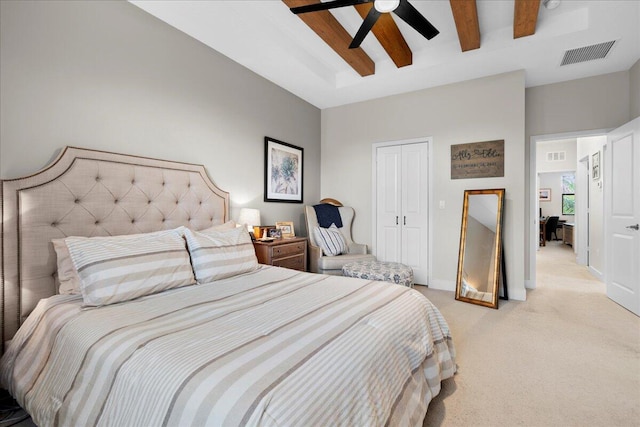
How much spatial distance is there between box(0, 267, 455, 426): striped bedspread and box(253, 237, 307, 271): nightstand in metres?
1.24

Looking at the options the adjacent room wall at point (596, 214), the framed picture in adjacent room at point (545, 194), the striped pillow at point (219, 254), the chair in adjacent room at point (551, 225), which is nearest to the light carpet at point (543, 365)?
the adjacent room wall at point (596, 214)

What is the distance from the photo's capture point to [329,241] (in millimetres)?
3965

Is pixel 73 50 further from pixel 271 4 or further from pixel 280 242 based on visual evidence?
pixel 280 242

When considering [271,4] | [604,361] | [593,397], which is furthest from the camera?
[271,4]

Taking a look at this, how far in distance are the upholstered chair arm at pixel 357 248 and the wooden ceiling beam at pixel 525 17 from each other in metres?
2.92

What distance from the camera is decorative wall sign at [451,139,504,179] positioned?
3.62m

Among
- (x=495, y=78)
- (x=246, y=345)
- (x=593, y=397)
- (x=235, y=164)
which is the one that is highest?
(x=495, y=78)

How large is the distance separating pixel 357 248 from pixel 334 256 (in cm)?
54

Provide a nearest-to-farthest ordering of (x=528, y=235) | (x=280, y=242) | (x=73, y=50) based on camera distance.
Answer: (x=73, y=50) < (x=280, y=242) < (x=528, y=235)

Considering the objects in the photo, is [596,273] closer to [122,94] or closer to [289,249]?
[289,249]

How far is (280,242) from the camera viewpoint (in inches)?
125

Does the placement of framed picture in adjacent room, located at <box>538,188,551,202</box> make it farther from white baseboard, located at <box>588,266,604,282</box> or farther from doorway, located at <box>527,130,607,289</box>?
white baseboard, located at <box>588,266,604,282</box>

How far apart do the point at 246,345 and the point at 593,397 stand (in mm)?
2077

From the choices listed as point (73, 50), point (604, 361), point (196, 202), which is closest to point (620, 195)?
point (604, 361)
